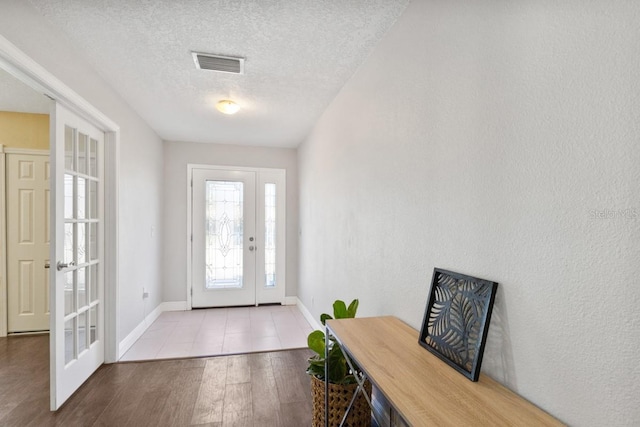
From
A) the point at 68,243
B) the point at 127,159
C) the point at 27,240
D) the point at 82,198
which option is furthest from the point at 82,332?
the point at 27,240

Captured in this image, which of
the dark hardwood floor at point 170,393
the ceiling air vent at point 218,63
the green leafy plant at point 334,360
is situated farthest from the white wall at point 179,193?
the green leafy plant at point 334,360

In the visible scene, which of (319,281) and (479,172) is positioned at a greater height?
(479,172)

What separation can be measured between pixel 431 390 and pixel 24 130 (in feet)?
15.1

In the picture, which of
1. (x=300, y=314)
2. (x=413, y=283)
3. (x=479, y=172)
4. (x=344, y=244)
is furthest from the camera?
(x=300, y=314)

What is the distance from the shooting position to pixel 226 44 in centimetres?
212

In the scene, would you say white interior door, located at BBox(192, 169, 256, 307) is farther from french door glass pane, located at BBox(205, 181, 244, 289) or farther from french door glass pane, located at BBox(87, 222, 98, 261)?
french door glass pane, located at BBox(87, 222, 98, 261)

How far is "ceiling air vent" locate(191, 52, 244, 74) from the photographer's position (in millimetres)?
2273

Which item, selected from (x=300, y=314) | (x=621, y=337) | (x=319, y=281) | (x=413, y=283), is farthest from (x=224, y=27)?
Answer: (x=300, y=314)

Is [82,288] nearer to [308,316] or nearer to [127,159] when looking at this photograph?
[127,159]

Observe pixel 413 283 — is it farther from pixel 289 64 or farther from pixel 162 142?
pixel 162 142

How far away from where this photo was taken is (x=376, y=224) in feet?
6.97

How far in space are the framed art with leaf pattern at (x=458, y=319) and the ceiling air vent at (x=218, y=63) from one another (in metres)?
2.01

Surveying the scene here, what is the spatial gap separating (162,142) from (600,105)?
16.1 feet

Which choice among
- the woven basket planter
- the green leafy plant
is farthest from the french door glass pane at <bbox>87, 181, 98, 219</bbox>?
the woven basket planter
